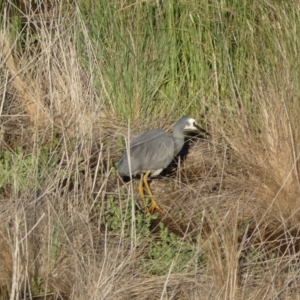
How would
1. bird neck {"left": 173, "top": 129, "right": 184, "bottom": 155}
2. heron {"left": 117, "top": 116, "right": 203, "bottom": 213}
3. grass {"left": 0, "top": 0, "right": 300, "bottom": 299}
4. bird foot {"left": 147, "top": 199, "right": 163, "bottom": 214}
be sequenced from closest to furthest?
grass {"left": 0, "top": 0, "right": 300, "bottom": 299} → bird foot {"left": 147, "top": 199, "right": 163, "bottom": 214} → heron {"left": 117, "top": 116, "right": 203, "bottom": 213} → bird neck {"left": 173, "top": 129, "right": 184, "bottom": 155}

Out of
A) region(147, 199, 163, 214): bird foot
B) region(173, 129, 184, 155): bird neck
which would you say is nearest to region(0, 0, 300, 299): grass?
region(147, 199, 163, 214): bird foot

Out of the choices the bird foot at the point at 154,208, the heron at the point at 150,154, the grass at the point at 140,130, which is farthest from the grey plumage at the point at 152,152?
the bird foot at the point at 154,208

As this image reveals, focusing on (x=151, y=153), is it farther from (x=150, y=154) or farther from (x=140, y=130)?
(x=140, y=130)

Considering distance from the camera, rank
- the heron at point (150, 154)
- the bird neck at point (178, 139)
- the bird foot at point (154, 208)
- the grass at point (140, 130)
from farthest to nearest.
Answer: the bird neck at point (178, 139), the heron at point (150, 154), the bird foot at point (154, 208), the grass at point (140, 130)

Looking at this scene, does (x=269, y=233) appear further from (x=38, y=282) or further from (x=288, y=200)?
(x=38, y=282)

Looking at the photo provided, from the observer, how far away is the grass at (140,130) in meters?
4.66

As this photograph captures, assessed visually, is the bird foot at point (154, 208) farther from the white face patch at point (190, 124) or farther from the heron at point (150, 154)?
the white face patch at point (190, 124)

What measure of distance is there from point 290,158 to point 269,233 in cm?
52

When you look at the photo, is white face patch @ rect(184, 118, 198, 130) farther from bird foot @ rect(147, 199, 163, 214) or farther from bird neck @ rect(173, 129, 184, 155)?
bird foot @ rect(147, 199, 163, 214)

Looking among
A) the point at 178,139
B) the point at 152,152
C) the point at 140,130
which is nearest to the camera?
the point at 152,152

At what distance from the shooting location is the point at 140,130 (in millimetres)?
6734

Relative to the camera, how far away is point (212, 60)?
6.80 meters

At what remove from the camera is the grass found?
15.3 ft

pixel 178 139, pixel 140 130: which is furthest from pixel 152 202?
pixel 140 130
